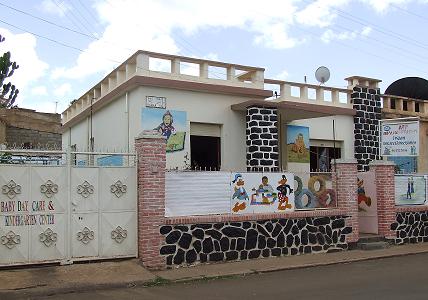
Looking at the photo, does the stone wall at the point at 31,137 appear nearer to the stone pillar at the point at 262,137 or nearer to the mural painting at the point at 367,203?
the stone pillar at the point at 262,137

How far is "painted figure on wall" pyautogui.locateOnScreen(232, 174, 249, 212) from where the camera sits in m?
12.3

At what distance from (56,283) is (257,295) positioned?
361 centimetres

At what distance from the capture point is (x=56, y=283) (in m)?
9.26

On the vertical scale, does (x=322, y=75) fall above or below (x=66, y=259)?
above

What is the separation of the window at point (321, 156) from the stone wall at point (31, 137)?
52.3ft

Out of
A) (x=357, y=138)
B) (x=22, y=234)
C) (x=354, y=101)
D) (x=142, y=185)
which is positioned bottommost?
(x=22, y=234)

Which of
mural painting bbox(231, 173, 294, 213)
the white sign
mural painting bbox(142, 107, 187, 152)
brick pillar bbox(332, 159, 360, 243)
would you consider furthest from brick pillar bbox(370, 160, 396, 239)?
mural painting bbox(142, 107, 187, 152)

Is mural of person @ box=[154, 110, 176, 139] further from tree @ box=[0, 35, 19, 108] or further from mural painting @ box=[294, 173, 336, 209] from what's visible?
tree @ box=[0, 35, 19, 108]

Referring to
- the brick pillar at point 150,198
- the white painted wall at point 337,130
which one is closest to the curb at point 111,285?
the brick pillar at point 150,198

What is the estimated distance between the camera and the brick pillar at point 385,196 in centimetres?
1520

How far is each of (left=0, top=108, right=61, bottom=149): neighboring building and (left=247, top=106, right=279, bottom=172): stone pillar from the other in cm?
1502

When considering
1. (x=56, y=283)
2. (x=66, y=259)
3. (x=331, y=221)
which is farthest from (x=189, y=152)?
(x=56, y=283)

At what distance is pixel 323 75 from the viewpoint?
1939 cm

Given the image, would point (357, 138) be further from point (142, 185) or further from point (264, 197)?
point (142, 185)
